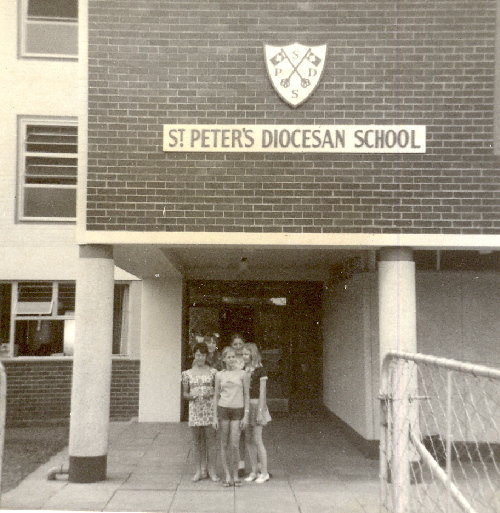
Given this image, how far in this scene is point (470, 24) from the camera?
848cm

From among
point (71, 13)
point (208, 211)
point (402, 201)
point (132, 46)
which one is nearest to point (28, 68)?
point (71, 13)

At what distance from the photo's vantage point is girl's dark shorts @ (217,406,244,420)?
8297mm

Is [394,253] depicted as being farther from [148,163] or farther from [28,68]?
[28,68]

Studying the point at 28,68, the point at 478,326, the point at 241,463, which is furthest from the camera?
the point at 28,68

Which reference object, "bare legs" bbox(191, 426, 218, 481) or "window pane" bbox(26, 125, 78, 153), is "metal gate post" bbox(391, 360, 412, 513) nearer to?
"bare legs" bbox(191, 426, 218, 481)

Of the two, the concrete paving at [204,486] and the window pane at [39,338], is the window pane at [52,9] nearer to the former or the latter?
the window pane at [39,338]

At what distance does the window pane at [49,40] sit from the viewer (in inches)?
587

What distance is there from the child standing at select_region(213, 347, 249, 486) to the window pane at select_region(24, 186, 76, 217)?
764 cm

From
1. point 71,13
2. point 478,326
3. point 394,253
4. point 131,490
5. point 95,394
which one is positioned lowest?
point 131,490

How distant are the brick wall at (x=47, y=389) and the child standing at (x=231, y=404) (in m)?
6.52

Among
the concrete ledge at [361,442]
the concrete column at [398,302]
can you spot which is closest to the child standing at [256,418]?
the concrete column at [398,302]

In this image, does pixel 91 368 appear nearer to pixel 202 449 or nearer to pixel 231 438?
pixel 202 449

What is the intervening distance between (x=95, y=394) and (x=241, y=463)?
1.89 m

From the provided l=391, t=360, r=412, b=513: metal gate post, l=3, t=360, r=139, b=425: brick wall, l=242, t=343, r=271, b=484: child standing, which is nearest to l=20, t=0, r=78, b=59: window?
l=3, t=360, r=139, b=425: brick wall
